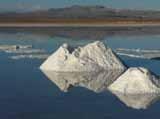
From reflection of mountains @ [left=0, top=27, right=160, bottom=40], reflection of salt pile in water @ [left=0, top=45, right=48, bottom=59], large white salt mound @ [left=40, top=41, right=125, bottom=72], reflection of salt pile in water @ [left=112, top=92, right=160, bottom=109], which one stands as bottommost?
reflection of mountains @ [left=0, top=27, right=160, bottom=40]

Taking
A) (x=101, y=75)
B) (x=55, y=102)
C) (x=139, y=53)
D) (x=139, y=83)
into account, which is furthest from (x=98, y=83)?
(x=139, y=53)

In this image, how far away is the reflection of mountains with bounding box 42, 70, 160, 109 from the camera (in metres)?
12.2

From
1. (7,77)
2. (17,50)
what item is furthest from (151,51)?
(7,77)

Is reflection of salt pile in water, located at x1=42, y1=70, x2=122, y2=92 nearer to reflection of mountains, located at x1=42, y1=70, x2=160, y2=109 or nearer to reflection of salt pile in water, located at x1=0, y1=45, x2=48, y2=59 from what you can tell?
reflection of mountains, located at x1=42, y1=70, x2=160, y2=109

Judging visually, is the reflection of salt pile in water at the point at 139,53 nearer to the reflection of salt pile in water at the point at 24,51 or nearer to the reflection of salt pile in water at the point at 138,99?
the reflection of salt pile in water at the point at 24,51

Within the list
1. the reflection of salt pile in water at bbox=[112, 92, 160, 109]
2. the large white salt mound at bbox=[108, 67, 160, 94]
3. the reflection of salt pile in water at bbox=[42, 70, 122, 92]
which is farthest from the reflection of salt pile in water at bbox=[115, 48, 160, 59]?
the reflection of salt pile in water at bbox=[112, 92, 160, 109]

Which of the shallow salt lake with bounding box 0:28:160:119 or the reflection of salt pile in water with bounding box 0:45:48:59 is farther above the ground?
the shallow salt lake with bounding box 0:28:160:119

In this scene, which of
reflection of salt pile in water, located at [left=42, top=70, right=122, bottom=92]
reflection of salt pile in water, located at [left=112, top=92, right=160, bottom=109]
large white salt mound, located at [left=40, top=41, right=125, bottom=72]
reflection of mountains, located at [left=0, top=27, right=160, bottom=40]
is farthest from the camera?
reflection of mountains, located at [left=0, top=27, right=160, bottom=40]

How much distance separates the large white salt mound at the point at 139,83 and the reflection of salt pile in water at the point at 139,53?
24.8 feet

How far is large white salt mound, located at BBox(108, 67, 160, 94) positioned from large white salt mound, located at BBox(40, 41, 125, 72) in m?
3.51

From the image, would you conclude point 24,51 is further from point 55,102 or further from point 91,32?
point 91,32

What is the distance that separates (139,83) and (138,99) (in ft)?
2.68

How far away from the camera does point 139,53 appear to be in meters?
22.6

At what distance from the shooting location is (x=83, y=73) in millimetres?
16609
